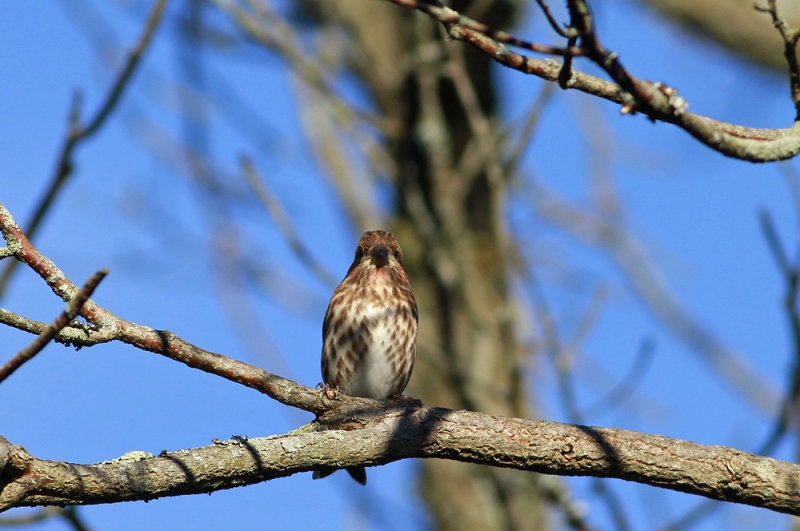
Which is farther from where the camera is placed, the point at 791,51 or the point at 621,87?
the point at 791,51

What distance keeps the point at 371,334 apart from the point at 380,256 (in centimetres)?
58

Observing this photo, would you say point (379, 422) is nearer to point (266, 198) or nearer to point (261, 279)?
point (266, 198)

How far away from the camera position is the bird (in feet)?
19.4

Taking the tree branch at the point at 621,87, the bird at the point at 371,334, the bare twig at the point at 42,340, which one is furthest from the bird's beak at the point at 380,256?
the bare twig at the point at 42,340

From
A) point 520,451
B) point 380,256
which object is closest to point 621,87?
point 520,451

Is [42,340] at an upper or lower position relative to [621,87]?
lower

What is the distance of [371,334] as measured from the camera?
590 centimetres

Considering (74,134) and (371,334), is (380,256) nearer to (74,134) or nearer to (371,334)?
(371,334)

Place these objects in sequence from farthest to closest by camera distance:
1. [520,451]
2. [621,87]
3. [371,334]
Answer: [371,334] → [520,451] → [621,87]

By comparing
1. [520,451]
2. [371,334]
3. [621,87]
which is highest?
[371,334]

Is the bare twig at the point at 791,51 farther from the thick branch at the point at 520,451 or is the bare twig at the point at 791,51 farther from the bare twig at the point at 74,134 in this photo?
the bare twig at the point at 74,134

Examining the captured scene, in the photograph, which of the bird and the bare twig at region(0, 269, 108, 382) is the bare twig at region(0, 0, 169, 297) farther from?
the bird

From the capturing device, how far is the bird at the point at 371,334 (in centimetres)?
591

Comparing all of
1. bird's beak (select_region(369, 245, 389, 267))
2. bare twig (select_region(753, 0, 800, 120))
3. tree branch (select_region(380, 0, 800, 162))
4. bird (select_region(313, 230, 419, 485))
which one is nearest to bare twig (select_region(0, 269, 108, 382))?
tree branch (select_region(380, 0, 800, 162))
